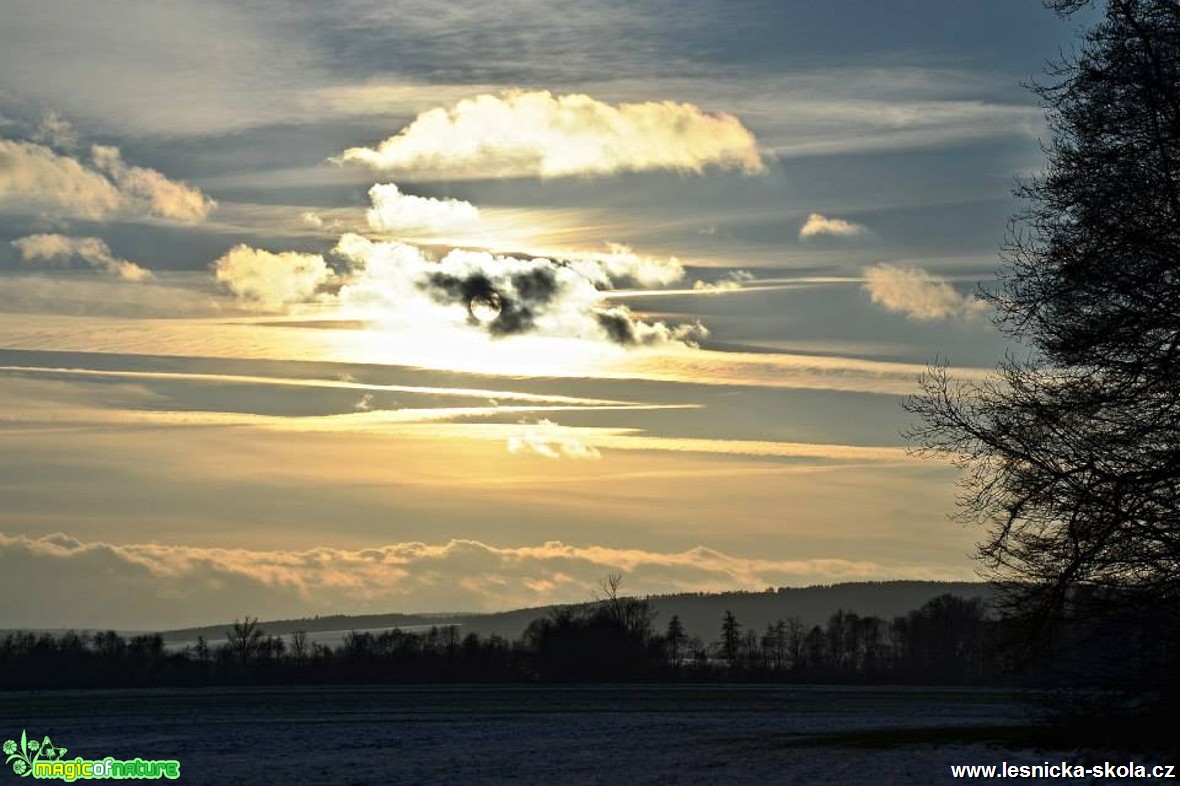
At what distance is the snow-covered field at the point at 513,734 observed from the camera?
40281mm

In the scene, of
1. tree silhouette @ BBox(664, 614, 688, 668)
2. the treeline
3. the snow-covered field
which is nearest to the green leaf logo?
the snow-covered field

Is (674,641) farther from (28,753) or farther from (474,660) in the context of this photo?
(28,753)

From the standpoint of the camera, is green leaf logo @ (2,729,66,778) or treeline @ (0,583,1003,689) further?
treeline @ (0,583,1003,689)

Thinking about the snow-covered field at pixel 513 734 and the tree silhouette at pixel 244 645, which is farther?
the tree silhouette at pixel 244 645

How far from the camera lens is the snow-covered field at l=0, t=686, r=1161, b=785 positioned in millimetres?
40281

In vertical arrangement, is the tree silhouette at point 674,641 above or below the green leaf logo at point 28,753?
above

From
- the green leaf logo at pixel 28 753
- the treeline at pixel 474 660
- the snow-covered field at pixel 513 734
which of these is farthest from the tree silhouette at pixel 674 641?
the green leaf logo at pixel 28 753

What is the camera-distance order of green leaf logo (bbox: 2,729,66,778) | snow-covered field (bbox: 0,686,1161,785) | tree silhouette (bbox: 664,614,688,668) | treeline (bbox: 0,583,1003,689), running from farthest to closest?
tree silhouette (bbox: 664,614,688,668) → treeline (bbox: 0,583,1003,689) → green leaf logo (bbox: 2,729,66,778) → snow-covered field (bbox: 0,686,1161,785)

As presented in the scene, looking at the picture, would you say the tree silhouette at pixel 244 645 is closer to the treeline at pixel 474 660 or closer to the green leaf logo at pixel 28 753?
the treeline at pixel 474 660

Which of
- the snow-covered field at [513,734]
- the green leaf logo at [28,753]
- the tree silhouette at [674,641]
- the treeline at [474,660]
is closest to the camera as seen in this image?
the snow-covered field at [513,734]

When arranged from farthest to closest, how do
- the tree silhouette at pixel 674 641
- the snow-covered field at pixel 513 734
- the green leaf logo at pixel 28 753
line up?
the tree silhouette at pixel 674 641
the green leaf logo at pixel 28 753
the snow-covered field at pixel 513 734

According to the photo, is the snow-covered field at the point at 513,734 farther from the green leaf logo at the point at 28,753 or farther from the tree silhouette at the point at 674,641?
the tree silhouette at the point at 674,641

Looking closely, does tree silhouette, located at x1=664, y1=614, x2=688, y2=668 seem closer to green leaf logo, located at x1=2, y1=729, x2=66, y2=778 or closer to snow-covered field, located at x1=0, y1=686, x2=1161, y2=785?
snow-covered field, located at x1=0, y1=686, x2=1161, y2=785

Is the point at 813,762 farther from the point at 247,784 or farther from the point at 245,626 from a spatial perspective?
the point at 245,626
